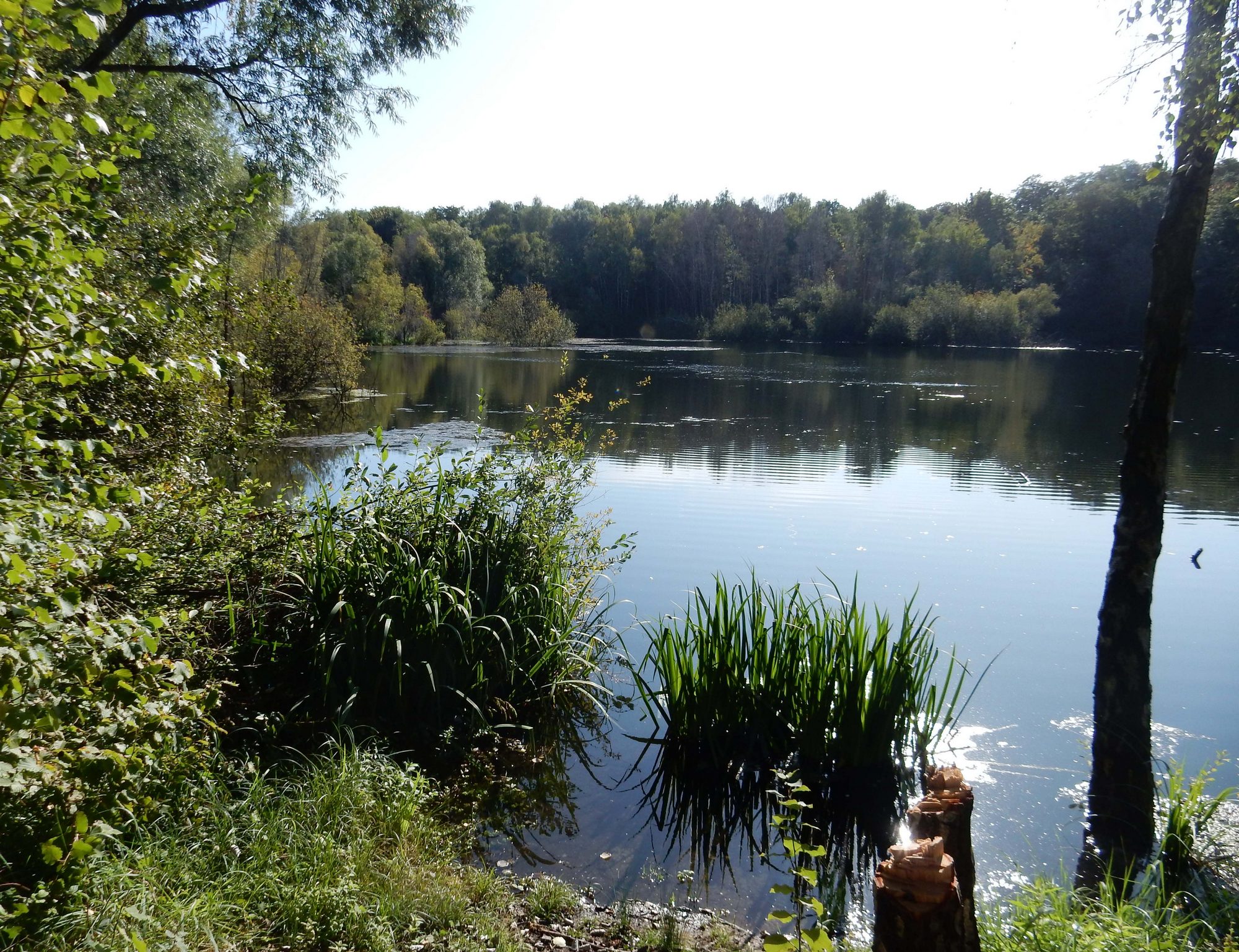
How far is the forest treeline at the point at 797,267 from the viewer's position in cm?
5462

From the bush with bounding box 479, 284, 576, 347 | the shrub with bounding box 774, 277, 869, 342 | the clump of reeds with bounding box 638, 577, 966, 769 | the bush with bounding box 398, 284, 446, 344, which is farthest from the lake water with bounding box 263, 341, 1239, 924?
the shrub with bounding box 774, 277, 869, 342

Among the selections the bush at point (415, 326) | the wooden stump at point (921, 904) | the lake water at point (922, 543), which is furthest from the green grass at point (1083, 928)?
the bush at point (415, 326)

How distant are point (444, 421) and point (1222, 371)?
2988cm

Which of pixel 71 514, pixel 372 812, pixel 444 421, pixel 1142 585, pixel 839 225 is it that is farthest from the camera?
pixel 839 225

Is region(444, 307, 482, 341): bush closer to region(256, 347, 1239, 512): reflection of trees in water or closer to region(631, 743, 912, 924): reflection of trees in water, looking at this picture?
region(256, 347, 1239, 512): reflection of trees in water

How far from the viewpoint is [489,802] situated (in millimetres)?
4602

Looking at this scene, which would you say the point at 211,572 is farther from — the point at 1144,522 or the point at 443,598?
the point at 1144,522

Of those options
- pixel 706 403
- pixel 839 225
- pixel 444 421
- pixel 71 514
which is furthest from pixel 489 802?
pixel 839 225

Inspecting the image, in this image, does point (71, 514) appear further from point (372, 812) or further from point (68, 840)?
point (372, 812)

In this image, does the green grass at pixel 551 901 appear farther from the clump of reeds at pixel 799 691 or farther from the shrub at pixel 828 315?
the shrub at pixel 828 315

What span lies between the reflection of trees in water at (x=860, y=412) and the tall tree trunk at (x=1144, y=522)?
4272 millimetres

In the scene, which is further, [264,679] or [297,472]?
[297,472]

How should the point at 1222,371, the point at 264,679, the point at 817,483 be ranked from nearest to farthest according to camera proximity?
the point at 264,679 < the point at 817,483 < the point at 1222,371

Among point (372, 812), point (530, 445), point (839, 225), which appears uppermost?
point (839, 225)
